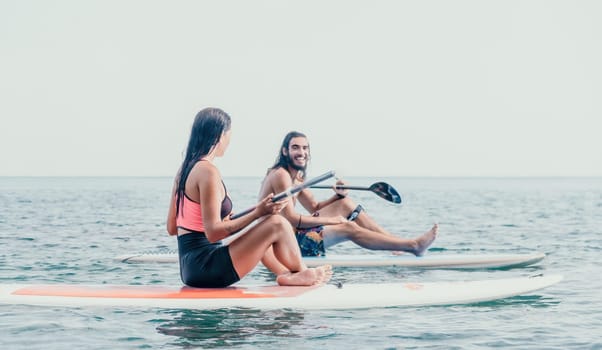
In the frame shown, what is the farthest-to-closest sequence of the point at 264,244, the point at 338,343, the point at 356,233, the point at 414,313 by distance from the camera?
1. the point at 356,233
2. the point at 414,313
3. the point at 264,244
4. the point at 338,343

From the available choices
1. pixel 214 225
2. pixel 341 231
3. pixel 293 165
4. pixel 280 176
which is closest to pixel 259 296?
pixel 214 225

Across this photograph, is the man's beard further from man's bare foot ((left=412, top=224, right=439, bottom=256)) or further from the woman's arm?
man's bare foot ((left=412, top=224, right=439, bottom=256))

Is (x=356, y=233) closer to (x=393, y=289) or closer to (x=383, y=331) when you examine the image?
(x=393, y=289)

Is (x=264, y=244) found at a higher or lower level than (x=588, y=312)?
higher

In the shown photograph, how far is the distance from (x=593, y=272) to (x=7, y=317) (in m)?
7.00

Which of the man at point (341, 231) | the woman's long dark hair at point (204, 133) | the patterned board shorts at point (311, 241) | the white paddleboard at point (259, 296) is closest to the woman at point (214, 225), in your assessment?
the woman's long dark hair at point (204, 133)

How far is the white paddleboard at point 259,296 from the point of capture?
686 cm

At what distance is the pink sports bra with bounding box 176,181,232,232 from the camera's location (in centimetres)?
654

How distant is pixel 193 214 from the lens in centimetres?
659

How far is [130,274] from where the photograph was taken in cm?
1023

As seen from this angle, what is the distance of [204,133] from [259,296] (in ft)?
4.66

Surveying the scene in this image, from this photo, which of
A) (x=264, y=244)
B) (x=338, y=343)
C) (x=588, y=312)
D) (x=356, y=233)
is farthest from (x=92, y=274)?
(x=588, y=312)

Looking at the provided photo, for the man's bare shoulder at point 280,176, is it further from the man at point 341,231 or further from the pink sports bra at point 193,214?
the pink sports bra at point 193,214

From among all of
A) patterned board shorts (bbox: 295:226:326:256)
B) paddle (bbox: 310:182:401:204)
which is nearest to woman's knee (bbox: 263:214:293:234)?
paddle (bbox: 310:182:401:204)
